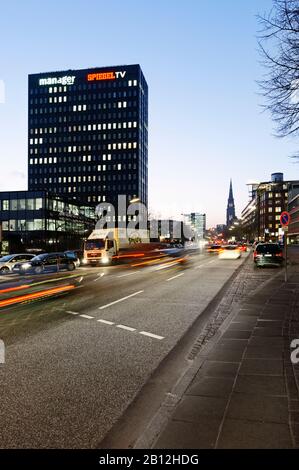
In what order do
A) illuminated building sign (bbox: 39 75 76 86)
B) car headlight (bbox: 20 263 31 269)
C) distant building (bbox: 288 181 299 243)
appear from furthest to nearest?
illuminated building sign (bbox: 39 75 76 86)
distant building (bbox: 288 181 299 243)
car headlight (bbox: 20 263 31 269)

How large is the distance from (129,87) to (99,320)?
167 metres

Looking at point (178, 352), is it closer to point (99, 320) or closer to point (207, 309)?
point (99, 320)

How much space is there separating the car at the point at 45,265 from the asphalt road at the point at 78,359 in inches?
567

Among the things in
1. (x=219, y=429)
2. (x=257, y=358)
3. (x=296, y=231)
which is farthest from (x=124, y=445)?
(x=296, y=231)

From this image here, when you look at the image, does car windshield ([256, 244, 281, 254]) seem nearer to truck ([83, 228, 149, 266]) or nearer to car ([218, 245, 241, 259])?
truck ([83, 228, 149, 266])

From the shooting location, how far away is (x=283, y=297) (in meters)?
13.6

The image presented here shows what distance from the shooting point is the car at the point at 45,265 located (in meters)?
28.3

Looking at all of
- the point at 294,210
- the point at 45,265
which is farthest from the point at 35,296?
the point at 294,210

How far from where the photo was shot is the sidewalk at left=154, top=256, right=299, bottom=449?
388 cm

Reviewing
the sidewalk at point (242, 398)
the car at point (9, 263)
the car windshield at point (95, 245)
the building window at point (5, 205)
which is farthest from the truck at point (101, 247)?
the building window at point (5, 205)

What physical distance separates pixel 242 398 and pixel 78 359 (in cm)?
318

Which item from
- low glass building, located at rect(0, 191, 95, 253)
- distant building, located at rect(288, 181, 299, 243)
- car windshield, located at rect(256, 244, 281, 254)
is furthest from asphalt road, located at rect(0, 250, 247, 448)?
distant building, located at rect(288, 181, 299, 243)

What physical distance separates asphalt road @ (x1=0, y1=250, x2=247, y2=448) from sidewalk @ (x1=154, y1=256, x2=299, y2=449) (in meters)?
0.87

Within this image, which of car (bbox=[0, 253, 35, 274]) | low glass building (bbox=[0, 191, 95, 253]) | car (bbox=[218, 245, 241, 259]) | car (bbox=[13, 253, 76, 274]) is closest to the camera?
car (bbox=[13, 253, 76, 274])
